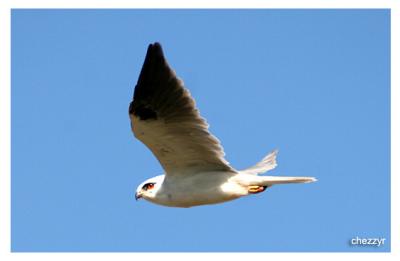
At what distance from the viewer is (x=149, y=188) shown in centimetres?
1179

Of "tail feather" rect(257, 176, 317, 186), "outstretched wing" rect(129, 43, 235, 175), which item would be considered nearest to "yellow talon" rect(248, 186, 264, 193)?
"tail feather" rect(257, 176, 317, 186)

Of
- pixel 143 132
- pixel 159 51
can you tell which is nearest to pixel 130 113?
pixel 143 132

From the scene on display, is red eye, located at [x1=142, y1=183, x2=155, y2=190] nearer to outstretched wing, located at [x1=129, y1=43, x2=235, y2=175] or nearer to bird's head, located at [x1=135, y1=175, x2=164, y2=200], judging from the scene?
bird's head, located at [x1=135, y1=175, x2=164, y2=200]

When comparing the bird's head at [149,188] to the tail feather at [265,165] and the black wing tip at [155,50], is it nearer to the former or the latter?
the tail feather at [265,165]

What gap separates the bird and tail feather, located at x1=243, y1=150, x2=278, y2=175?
4.03ft

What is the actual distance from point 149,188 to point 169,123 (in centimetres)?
119

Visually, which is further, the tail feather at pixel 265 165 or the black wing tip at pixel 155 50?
the tail feather at pixel 265 165

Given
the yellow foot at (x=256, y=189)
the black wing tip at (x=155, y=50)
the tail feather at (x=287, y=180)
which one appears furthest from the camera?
the yellow foot at (x=256, y=189)

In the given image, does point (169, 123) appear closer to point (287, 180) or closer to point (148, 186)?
point (148, 186)

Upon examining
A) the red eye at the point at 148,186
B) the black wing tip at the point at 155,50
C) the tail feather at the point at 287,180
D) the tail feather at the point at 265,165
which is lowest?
the red eye at the point at 148,186

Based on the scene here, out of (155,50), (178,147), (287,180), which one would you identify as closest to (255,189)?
(287,180)

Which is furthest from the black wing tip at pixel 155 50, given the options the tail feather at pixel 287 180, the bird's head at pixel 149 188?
the tail feather at pixel 287 180

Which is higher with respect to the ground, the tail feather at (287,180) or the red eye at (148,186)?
the tail feather at (287,180)

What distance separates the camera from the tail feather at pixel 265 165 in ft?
41.1
